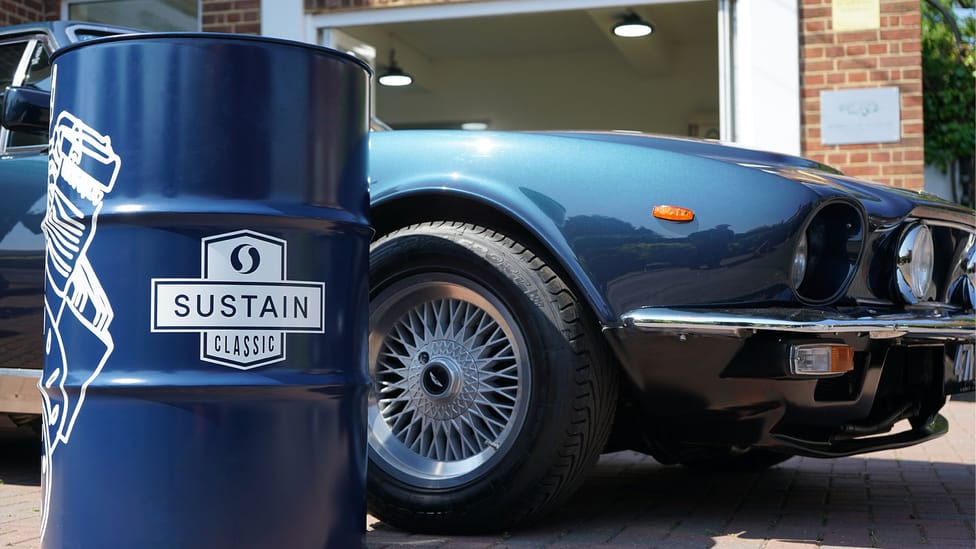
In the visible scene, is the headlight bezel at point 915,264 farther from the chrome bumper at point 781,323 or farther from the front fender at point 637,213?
the front fender at point 637,213

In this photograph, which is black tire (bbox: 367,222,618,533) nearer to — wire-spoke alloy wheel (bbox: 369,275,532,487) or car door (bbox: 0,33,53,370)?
wire-spoke alloy wheel (bbox: 369,275,532,487)

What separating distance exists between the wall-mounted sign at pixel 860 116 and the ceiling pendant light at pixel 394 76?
17.3 feet

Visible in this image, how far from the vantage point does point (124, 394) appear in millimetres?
2398

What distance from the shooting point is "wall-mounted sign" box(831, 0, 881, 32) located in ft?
26.0

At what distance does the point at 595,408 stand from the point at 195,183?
1.25 meters

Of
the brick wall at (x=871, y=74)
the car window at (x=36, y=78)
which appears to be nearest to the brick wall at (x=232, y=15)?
the brick wall at (x=871, y=74)

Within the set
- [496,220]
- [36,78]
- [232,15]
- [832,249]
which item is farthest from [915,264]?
[232,15]

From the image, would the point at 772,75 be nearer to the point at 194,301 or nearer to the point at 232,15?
the point at 232,15

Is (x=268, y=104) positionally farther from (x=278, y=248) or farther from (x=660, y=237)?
(x=660, y=237)

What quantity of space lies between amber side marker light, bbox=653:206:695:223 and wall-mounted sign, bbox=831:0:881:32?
5.49 metres

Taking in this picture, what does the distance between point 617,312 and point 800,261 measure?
0.51 metres

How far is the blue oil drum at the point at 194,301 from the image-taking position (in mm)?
2391

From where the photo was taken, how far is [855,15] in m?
7.95

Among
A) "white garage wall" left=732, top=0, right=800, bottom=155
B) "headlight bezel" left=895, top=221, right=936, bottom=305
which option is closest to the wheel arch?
"headlight bezel" left=895, top=221, right=936, bottom=305
